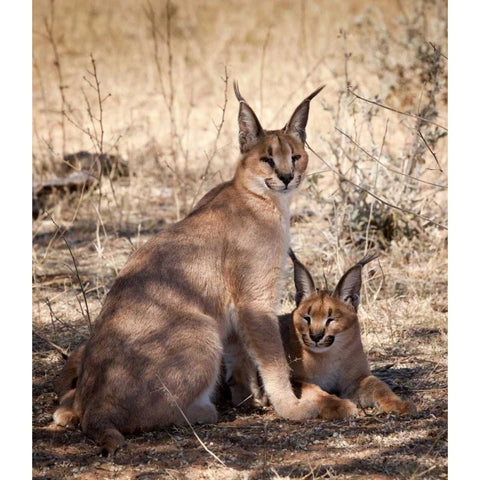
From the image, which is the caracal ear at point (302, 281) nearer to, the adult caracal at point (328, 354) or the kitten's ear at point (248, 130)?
the adult caracal at point (328, 354)

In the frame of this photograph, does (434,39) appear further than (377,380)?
Yes

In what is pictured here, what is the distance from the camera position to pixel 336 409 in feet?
16.0

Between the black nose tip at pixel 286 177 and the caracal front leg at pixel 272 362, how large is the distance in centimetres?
71

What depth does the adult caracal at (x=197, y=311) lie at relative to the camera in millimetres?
4598

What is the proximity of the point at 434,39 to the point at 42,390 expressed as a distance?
19.3ft

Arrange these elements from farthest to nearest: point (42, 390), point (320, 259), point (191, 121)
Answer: point (191, 121) → point (320, 259) → point (42, 390)

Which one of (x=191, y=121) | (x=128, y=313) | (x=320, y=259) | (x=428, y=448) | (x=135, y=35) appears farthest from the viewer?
(x=135, y=35)

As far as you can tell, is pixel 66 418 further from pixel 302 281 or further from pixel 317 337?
pixel 302 281

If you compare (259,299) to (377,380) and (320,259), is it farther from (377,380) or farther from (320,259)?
(320,259)

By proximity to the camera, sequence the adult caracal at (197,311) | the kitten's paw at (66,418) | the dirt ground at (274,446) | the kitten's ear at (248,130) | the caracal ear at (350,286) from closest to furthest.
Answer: the dirt ground at (274,446) < the adult caracal at (197,311) < the kitten's paw at (66,418) < the caracal ear at (350,286) < the kitten's ear at (248,130)

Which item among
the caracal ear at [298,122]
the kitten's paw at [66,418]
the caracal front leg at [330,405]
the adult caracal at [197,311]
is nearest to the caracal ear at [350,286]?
the adult caracal at [197,311]

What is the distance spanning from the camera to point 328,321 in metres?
5.05

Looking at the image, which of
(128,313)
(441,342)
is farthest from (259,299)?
(441,342)

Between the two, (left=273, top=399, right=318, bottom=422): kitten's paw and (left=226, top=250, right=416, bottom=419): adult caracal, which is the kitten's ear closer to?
(left=226, top=250, right=416, bottom=419): adult caracal
